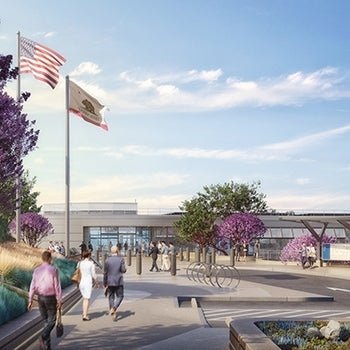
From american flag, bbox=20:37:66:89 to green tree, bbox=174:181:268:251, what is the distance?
102 ft

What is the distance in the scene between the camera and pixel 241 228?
57656 millimetres

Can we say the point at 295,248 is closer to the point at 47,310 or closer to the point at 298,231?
the point at 298,231

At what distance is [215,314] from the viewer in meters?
17.9

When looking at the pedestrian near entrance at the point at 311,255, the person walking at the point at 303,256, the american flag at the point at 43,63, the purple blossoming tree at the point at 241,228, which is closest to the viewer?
the american flag at the point at 43,63

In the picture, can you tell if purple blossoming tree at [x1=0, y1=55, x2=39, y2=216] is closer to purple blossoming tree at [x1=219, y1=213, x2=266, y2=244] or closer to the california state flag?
the california state flag

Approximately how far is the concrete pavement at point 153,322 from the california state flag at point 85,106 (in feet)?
37.6

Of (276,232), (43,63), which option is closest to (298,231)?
(276,232)

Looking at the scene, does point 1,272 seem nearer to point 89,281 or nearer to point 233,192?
point 89,281

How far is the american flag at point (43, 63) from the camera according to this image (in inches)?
1146

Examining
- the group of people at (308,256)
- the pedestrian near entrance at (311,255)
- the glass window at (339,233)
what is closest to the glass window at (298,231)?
the glass window at (339,233)

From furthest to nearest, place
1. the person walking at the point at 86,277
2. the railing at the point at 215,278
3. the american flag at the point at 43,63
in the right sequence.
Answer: the american flag at the point at 43,63 → the railing at the point at 215,278 → the person walking at the point at 86,277

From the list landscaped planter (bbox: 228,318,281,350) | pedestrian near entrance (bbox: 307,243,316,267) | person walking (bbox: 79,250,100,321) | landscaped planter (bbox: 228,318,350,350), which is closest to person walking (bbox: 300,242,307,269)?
pedestrian near entrance (bbox: 307,243,316,267)

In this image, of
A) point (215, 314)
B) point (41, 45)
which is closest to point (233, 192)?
point (41, 45)

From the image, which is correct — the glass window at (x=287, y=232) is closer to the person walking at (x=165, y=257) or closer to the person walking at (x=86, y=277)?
the person walking at (x=165, y=257)
